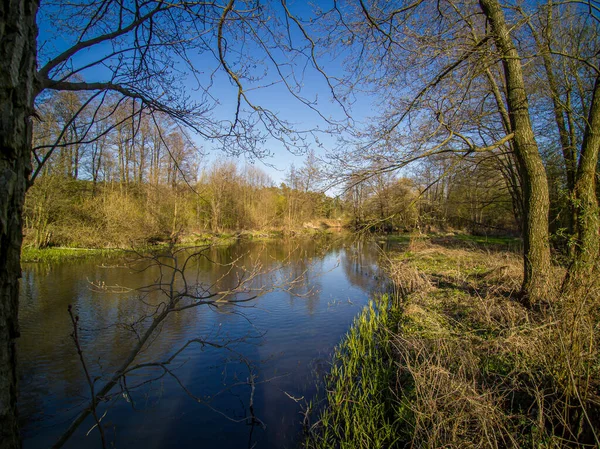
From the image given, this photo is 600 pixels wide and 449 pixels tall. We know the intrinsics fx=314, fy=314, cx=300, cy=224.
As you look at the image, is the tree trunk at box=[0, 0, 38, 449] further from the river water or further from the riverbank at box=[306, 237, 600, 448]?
the riverbank at box=[306, 237, 600, 448]

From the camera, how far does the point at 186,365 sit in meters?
5.70

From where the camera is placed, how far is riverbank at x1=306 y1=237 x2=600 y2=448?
2.29 metres

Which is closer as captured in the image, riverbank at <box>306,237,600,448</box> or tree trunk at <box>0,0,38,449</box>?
tree trunk at <box>0,0,38,449</box>

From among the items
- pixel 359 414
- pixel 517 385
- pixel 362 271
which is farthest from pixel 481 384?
pixel 362 271

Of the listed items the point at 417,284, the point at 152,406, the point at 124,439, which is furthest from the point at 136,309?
the point at 417,284

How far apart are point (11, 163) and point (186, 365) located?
5.53 meters

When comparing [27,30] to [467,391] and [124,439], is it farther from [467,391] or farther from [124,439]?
[124,439]

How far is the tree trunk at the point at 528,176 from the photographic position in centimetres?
514

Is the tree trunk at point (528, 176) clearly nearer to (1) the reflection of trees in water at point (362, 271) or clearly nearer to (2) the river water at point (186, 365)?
(2) the river water at point (186, 365)

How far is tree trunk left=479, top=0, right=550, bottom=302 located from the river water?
9.90 ft

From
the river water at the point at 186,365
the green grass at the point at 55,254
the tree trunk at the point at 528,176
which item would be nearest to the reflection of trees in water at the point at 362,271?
the river water at the point at 186,365

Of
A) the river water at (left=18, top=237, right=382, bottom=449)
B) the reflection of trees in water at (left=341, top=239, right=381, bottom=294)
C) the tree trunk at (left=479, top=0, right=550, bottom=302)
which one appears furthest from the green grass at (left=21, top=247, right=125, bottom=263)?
the tree trunk at (left=479, top=0, right=550, bottom=302)

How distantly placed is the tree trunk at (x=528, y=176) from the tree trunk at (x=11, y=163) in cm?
612

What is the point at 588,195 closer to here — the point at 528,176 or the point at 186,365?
the point at 528,176
